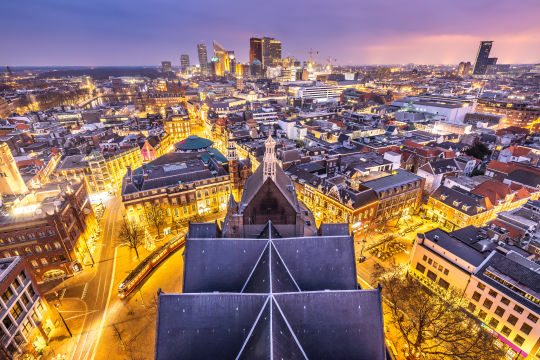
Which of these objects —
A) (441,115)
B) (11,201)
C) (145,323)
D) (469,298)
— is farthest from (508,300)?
(441,115)

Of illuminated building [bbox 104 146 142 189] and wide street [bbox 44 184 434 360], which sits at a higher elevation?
illuminated building [bbox 104 146 142 189]

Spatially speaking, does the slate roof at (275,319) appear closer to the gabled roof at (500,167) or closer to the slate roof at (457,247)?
the slate roof at (457,247)

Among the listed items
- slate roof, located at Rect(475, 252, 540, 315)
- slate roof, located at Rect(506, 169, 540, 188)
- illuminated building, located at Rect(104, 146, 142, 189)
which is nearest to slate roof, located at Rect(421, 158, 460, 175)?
slate roof, located at Rect(506, 169, 540, 188)

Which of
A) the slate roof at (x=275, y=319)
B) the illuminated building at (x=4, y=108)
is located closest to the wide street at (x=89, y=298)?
the slate roof at (x=275, y=319)

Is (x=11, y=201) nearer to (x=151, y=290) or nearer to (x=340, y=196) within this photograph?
(x=151, y=290)

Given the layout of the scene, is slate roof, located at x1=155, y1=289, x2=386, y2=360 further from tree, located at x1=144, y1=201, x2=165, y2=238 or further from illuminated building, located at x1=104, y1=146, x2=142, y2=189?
illuminated building, located at x1=104, y1=146, x2=142, y2=189

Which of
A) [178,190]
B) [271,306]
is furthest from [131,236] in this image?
[271,306]
